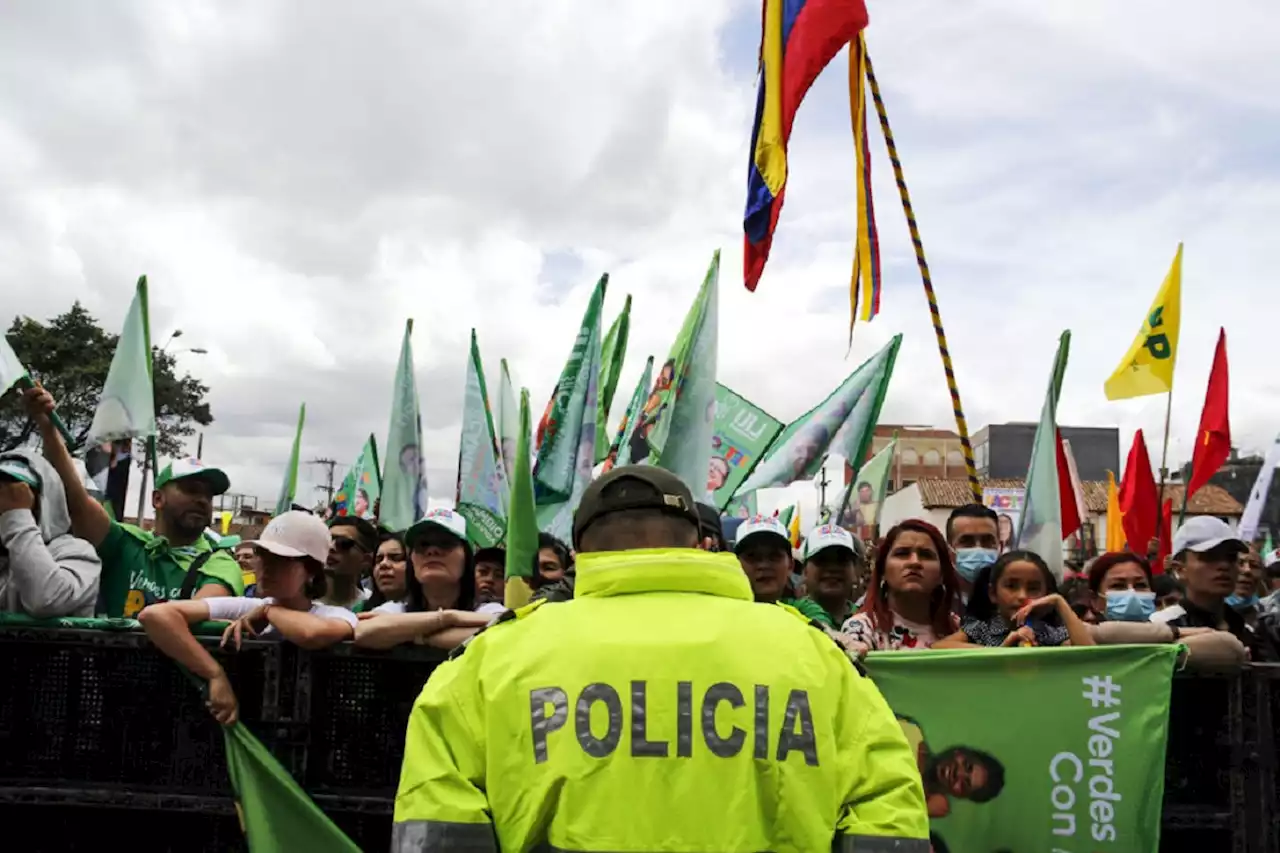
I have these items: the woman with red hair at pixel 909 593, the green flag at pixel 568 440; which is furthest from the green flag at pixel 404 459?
the woman with red hair at pixel 909 593

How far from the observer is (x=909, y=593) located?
4137 mm

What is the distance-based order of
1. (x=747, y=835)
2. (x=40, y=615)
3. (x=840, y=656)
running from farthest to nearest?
(x=40, y=615) → (x=840, y=656) → (x=747, y=835)

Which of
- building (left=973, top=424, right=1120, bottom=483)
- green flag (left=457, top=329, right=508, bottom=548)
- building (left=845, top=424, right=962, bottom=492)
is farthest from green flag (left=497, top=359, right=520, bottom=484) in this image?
building (left=845, top=424, right=962, bottom=492)

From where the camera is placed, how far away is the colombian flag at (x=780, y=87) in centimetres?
692

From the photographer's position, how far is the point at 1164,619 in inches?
178

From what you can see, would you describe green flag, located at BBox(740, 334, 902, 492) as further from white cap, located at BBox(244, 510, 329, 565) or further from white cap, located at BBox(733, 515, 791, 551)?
white cap, located at BBox(244, 510, 329, 565)

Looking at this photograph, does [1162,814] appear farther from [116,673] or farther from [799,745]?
[116,673]

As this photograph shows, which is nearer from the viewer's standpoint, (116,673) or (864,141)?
(116,673)

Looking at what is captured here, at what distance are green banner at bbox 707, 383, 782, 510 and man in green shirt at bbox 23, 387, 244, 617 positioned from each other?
494 centimetres

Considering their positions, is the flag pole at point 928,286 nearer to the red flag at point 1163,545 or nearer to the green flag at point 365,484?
the red flag at point 1163,545

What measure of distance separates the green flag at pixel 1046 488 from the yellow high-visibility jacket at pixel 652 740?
198 inches

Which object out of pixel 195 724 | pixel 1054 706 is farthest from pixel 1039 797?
pixel 195 724

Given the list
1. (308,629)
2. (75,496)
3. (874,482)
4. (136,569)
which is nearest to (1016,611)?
(308,629)

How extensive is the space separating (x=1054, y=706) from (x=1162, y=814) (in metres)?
0.48
